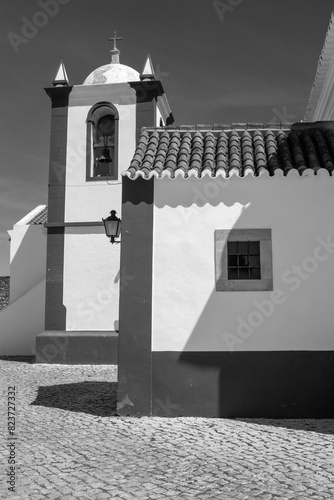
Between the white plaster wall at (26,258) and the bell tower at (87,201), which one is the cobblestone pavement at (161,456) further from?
the white plaster wall at (26,258)

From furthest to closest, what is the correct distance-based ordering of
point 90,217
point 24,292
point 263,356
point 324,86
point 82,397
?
point 24,292 → point 90,217 → point 324,86 → point 82,397 → point 263,356

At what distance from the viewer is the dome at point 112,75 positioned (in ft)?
48.5

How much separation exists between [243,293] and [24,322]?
1044cm

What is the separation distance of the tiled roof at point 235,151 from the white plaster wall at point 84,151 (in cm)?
468

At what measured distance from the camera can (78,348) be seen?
43.2 ft

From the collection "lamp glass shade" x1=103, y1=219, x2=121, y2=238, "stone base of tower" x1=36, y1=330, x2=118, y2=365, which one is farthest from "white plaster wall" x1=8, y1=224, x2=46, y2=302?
"lamp glass shade" x1=103, y1=219, x2=121, y2=238

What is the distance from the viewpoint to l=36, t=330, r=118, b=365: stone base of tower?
1307 centimetres

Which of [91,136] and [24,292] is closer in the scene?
[91,136]

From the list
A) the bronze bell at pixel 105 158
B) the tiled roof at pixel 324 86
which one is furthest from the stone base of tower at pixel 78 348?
the tiled roof at pixel 324 86

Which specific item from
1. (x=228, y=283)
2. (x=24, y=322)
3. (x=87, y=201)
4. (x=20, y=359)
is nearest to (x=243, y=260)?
(x=228, y=283)

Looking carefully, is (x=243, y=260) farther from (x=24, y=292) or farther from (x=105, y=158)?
(x=24, y=292)

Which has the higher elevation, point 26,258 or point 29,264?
point 26,258

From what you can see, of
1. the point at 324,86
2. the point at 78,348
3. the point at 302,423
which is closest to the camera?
the point at 302,423

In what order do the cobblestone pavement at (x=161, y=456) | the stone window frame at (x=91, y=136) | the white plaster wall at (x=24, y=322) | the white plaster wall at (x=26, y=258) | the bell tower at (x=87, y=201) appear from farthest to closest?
the white plaster wall at (x=26, y=258)
the white plaster wall at (x=24, y=322)
the stone window frame at (x=91, y=136)
the bell tower at (x=87, y=201)
the cobblestone pavement at (x=161, y=456)
